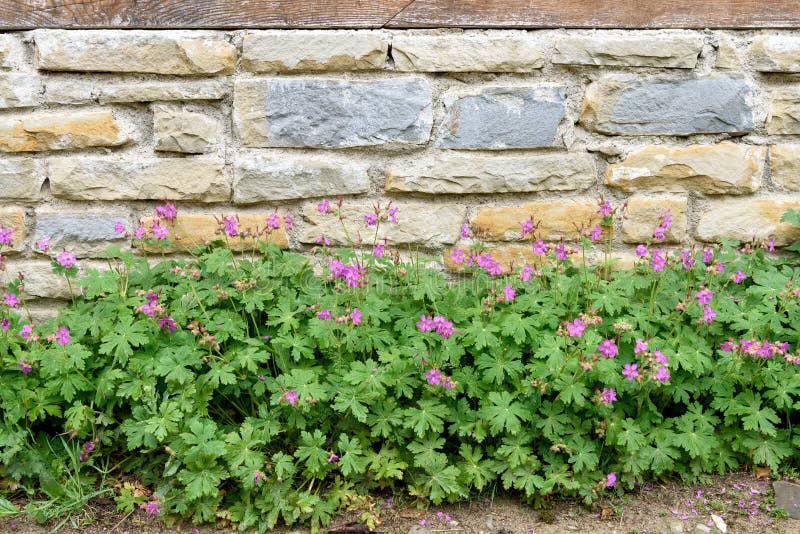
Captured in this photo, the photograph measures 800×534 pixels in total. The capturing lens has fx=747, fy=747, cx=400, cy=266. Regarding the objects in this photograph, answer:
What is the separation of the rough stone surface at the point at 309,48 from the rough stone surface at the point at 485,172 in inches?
20.0

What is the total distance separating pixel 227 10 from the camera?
3148mm

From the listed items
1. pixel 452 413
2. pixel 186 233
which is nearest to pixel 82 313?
pixel 186 233

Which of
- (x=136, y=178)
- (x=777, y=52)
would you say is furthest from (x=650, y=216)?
(x=136, y=178)

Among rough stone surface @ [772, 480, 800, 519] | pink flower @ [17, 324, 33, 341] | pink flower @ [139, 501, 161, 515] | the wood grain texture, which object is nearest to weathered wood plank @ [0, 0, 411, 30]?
the wood grain texture

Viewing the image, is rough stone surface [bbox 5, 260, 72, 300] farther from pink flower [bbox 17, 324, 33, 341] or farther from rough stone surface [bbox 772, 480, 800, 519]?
rough stone surface [bbox 772, 480, 800, 519]

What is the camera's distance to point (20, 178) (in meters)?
3.26

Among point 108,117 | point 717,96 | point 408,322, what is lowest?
point 408,322

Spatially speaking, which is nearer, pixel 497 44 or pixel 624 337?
pixel 624 337

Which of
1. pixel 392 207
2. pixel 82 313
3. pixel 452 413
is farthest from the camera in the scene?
pixel 392 207

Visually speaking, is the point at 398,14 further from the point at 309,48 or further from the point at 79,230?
the point at 79,230

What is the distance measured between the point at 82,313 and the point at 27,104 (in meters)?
0.94

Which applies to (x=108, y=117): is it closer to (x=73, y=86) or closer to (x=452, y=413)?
(x=73, y=86)

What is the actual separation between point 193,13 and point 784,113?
2.58m

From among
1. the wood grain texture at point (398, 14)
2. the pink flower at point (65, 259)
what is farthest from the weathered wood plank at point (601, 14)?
the pink flower at point (65, 259)
